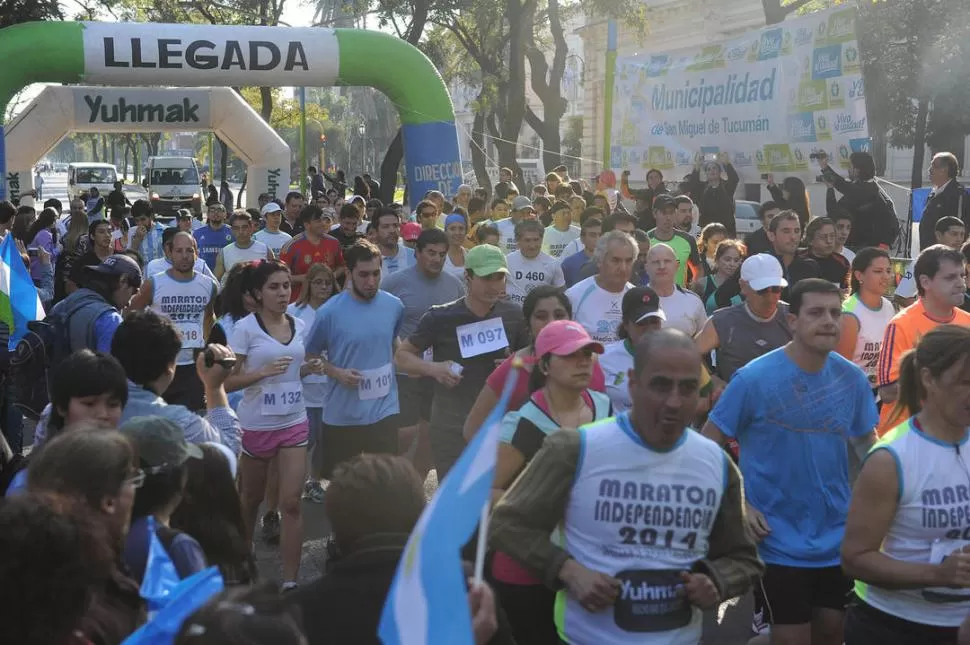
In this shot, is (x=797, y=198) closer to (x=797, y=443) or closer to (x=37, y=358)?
(x=37, y=358)

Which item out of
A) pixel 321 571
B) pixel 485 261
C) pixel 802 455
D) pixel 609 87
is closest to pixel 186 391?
pixel 321 571

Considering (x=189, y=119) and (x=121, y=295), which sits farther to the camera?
(x=189, y=119)

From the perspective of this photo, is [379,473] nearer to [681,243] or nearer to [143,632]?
[143,632]

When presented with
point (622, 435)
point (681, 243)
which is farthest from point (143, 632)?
point (681, 243)

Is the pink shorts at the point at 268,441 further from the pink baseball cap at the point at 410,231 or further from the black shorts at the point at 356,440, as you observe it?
the pink baseball cap at the point at 410,231

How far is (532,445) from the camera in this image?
4301mm

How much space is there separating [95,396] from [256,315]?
8.53 feet

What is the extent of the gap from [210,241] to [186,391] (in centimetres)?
626

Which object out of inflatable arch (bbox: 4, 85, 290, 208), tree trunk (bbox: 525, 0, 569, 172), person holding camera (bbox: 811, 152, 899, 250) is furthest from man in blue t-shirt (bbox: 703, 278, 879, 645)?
tree trunk (bbox: 525, 0, 569, 172)

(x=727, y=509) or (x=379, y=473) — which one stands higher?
(x=379, y=473)

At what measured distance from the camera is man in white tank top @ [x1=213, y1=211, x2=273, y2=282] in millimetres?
11367

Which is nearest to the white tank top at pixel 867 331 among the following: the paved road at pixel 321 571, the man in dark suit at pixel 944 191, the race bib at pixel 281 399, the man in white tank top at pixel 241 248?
the paved road at pixel 321 571

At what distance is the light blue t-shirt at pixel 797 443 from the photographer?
180 inches

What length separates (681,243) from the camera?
10469mm
